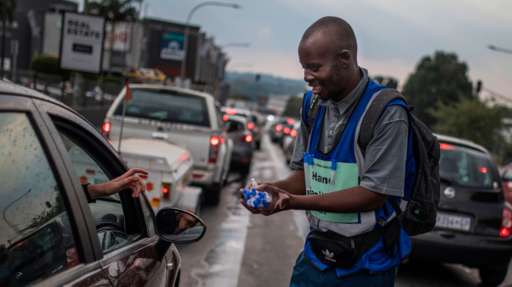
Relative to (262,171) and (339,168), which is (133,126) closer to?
(339,168)

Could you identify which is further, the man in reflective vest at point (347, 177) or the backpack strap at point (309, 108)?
the backpack strap at point (309, 108)

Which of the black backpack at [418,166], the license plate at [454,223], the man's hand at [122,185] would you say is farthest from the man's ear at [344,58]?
the license plate at [454,223]

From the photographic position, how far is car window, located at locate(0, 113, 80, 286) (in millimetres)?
2072

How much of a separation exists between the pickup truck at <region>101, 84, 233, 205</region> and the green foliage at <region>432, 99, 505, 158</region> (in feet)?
216

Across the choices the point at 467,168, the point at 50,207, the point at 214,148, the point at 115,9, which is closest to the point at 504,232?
the point at 467,168

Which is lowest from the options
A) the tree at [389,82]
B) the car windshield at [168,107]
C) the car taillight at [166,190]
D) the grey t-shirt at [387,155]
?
the car taillight at [166,190]

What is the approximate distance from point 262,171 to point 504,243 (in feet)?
44.3

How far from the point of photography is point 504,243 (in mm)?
7266

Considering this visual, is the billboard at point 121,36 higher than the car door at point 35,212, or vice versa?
the billboard at point 121,36

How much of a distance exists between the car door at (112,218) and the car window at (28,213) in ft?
0.30

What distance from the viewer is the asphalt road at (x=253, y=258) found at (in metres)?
7.12

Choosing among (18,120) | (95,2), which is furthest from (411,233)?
(95,2)

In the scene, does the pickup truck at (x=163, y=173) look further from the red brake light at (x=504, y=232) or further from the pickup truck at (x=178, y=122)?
the red brake light at (x=504, y=232)

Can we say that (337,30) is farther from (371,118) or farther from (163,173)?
(163,173)
